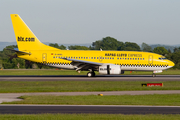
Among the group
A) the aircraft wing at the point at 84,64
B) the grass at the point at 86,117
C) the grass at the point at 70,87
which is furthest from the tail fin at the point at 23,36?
the grass at the point at 86,117

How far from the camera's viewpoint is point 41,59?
42.6 m

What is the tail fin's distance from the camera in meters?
43.1

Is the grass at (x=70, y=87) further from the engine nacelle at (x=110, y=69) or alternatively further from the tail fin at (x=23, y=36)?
the tail fin at (x=23, y=36)

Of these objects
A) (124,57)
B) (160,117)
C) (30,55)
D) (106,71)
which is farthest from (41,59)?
(160,117)

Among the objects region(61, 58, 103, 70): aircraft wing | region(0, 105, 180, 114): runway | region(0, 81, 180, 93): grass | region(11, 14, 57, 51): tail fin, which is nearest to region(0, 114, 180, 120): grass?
region(0, 105, 180, 114): runway

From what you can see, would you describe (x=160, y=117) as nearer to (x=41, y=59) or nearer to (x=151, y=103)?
(x=151, y=103)

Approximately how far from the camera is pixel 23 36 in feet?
143

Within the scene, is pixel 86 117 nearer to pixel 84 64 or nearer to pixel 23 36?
pixel 84 64

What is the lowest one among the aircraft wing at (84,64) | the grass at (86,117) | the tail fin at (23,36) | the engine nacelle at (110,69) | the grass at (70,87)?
the grass at (70,87)

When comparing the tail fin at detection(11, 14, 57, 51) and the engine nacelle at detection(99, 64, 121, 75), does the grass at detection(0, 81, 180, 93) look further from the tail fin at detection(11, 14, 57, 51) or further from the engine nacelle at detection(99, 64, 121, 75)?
the tail fin at detection(11, 14, 57, 51)

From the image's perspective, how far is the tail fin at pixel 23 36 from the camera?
→ 1695 inches

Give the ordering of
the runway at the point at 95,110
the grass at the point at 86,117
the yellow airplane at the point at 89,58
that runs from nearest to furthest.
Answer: the grass at the point at 86,117 → the runway at the point at 95,110 → the yellow airplane at the point at 89,58

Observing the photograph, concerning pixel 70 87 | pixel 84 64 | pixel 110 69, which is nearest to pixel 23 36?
pixel 84 64

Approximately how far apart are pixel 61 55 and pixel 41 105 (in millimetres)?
25875
